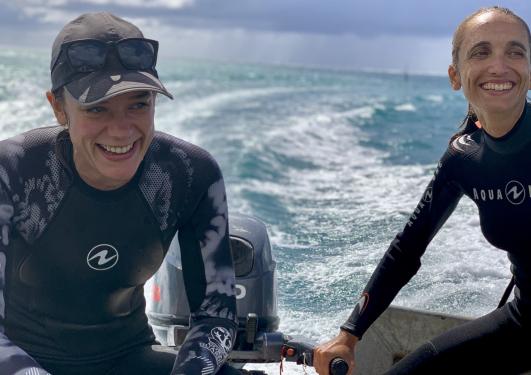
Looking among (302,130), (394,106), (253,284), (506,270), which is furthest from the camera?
(394,106)

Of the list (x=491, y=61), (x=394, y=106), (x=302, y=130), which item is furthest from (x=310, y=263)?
(x=394, y=106)

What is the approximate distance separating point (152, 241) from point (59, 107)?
431 millimetres

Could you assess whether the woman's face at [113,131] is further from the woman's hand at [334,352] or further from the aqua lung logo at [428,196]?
the aqua lung logo at [428,196]

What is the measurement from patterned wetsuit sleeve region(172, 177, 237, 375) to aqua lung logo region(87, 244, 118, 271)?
22 cm

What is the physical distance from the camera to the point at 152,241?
228cm

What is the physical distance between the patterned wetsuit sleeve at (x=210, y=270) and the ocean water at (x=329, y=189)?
0.94 metres

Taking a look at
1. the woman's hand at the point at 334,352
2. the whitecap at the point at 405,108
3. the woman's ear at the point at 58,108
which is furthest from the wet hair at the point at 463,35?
the whitecap at the point at 405,108

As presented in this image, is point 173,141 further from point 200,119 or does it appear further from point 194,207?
point 200,119

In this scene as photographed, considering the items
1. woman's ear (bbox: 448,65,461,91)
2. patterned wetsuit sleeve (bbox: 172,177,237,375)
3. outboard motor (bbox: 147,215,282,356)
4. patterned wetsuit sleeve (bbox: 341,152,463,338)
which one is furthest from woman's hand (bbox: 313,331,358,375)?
woman's ear (bbox: 448,65,461,91)

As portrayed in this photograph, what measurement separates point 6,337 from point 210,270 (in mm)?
557

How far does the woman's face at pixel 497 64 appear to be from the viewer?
8.00 ft

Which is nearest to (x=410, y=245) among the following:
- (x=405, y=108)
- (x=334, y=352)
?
(x=334, y=352)

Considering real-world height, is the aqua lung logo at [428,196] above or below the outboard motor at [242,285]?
above

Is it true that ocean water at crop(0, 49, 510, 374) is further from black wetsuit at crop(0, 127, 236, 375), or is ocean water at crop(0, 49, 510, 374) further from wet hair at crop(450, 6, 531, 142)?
wet hair at crop(450, 6, 531, 142)
